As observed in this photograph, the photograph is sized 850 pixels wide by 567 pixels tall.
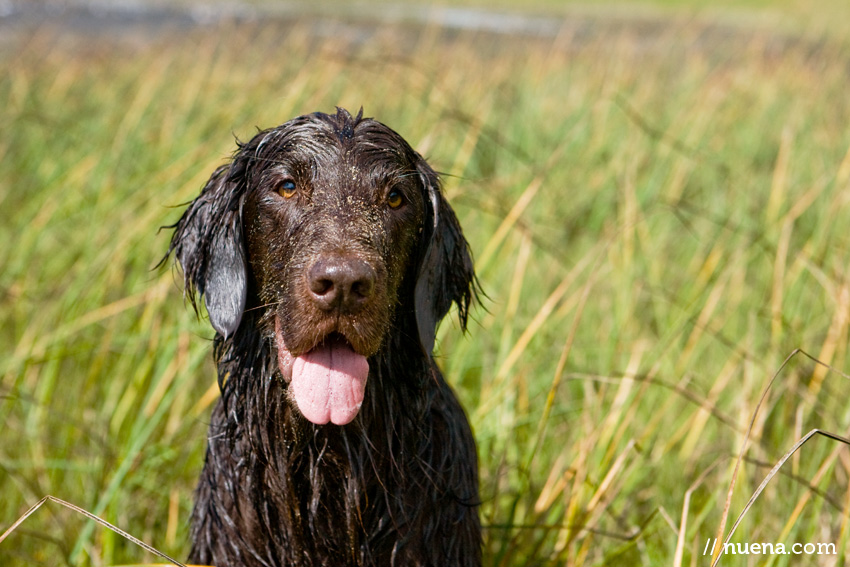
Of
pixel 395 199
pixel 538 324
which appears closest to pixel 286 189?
pixel 395 199

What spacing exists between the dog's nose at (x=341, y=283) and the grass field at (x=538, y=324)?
676 mm

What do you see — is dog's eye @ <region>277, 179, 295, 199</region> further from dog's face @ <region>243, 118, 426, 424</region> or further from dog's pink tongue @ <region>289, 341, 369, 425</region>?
dog's pink tongue @ <region>289, 341, 369, 425</region>

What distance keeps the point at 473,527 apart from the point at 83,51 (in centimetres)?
1111

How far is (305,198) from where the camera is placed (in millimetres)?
2127

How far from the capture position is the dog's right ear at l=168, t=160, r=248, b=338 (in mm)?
2171

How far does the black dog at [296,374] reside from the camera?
2154 millimetres

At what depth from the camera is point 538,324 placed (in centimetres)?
310

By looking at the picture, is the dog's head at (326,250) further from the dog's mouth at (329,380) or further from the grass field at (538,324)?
the grass field at (538,324)

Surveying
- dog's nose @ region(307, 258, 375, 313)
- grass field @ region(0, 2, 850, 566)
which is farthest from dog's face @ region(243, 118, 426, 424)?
grass field @ region(0, 2, 850, 566)

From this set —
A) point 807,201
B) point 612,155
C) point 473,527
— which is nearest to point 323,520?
point 473,527

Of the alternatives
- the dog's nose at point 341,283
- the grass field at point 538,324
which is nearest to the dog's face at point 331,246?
the dog's nose at point 341,283

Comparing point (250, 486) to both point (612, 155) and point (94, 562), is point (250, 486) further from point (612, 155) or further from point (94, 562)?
point (612, 155)

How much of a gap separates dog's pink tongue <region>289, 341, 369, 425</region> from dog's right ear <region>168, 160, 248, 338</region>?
0.79 ft

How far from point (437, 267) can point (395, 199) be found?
0.71 feet
